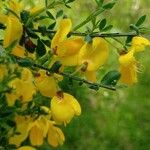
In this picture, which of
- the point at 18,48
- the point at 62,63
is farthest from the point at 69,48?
the point at 18,48

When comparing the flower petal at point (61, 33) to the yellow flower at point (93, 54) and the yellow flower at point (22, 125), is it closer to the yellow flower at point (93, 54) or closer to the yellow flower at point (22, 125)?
the yellow flower at point (93, 54)

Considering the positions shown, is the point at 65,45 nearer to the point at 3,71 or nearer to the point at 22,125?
the point at 3,71

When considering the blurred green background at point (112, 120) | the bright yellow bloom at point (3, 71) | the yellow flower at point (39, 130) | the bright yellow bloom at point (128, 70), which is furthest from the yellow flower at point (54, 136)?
the blurred green background at point (112, 120)

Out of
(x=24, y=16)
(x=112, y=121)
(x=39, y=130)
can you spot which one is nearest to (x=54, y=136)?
(x=39, y=130)

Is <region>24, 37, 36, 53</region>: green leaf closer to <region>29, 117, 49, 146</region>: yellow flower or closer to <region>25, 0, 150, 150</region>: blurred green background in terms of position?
<region>29, 117, 49, 146</region>: yellow flower

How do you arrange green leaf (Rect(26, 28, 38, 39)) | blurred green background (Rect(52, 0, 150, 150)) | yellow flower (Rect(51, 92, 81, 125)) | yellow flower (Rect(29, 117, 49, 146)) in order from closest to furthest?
yellow flower (Rect(51, 92, 81, 125)) → green leaf (Rect(26, 28, 38, 39)) → yellow flower (Rect(29, 117, 49, 146)) → blurred green background (Rect(52, 0, 150, 150))

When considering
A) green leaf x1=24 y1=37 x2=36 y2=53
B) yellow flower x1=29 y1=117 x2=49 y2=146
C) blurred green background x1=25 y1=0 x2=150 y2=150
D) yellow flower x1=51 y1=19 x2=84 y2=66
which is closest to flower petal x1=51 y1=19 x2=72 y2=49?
yellow flower x1=51 y1=19 x2=84 y2=66
